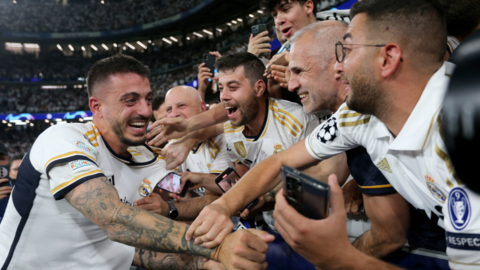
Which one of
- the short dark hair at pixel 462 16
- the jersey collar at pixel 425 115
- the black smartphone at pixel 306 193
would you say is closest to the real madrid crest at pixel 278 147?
the short dark hair at pixel 462 16

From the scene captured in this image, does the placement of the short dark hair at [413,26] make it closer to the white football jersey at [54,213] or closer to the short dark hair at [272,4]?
the white football jersey at [54,213]

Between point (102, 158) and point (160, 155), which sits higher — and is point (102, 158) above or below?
above

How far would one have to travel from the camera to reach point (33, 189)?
2.22 meters

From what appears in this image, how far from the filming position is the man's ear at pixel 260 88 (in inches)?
138

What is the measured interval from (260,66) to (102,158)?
1.87 m

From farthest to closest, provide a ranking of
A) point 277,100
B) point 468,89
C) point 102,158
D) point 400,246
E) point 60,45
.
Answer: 1. point 60,45
2. point 277,100
3. point 102,158
4. point 400,246
5. point 468,89

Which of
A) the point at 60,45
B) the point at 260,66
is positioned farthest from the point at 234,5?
the point at 260,66

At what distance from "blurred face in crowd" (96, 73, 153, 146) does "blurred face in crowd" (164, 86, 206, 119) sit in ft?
5.47

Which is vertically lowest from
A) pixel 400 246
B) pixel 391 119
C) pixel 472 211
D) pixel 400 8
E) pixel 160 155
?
pixel 400 246

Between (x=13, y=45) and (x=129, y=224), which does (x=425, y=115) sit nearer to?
(x=129, y=224)

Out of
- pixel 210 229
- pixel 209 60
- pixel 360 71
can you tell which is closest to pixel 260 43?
pixel 209 60

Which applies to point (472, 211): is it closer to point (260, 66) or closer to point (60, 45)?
point (260, 66)

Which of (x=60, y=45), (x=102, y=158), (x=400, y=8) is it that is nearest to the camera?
(x=400, y=8)

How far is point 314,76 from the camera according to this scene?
275 cm
